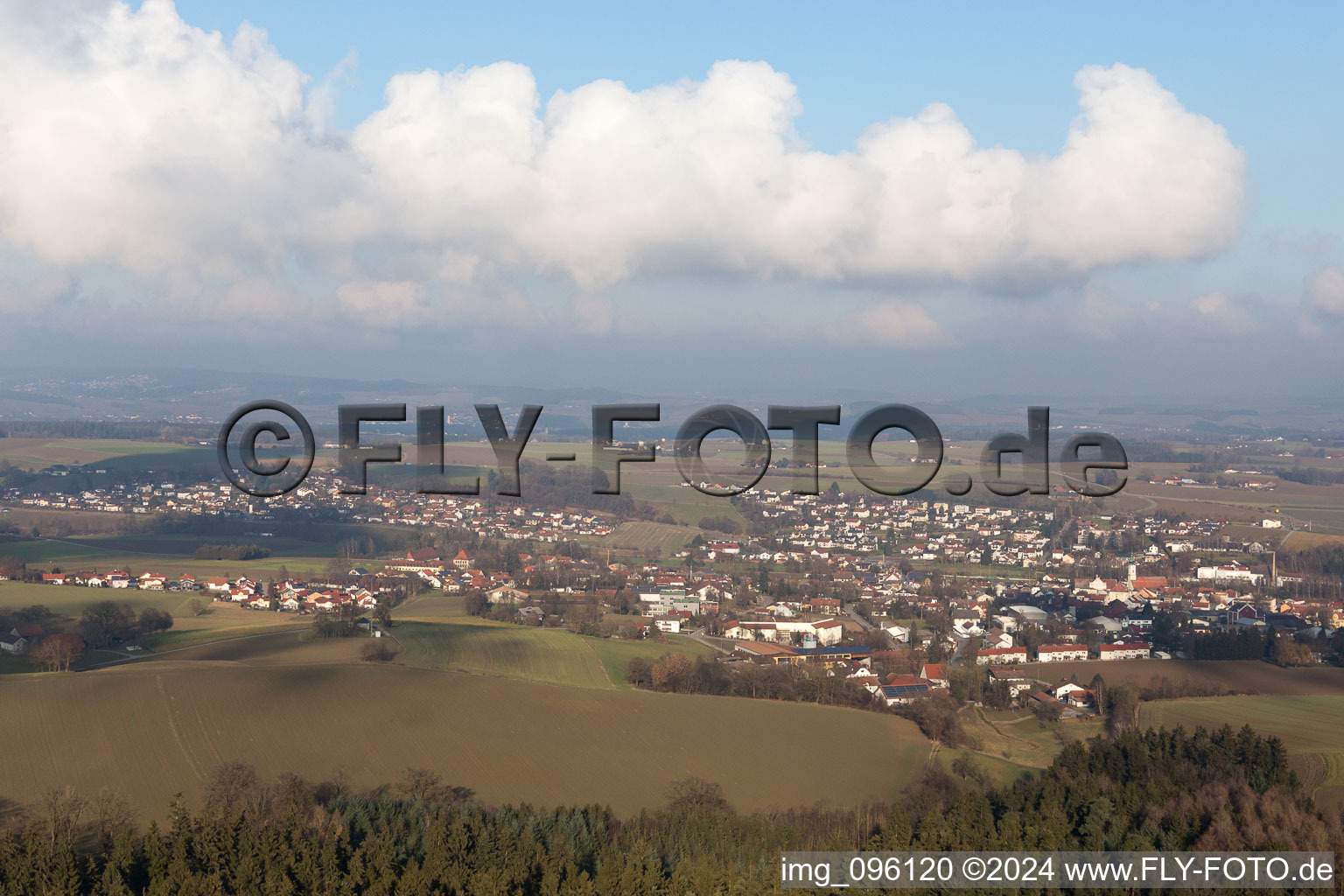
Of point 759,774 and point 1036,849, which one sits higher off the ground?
point 1036,849

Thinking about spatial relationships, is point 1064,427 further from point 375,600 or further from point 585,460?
point 375,600

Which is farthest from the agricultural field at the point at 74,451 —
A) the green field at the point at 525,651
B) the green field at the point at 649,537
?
the green field at the point at 525,651

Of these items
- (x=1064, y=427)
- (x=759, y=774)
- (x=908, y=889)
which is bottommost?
(x=759, y=774)

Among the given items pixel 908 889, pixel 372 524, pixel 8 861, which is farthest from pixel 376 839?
pixel 372 524

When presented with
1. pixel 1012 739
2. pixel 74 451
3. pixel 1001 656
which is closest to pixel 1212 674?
pixel 1001 656

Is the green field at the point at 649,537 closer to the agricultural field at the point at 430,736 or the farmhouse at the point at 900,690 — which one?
the farmhouse at the point at 900,690
